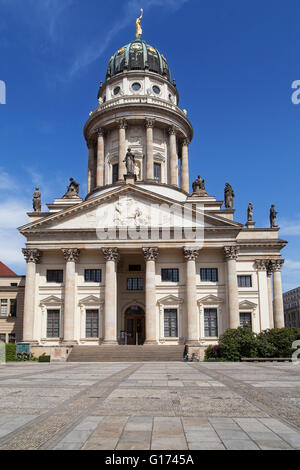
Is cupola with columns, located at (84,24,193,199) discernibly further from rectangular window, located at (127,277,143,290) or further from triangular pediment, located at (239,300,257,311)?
triangular pediment, located at (239,300,257,311)

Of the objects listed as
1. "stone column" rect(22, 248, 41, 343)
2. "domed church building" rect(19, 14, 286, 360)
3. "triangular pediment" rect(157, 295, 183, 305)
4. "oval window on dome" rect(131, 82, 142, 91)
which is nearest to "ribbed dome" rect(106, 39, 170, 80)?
"oval window on dome" rect(131, 82, 142, 91)

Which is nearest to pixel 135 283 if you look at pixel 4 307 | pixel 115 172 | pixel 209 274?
pixel 209 274

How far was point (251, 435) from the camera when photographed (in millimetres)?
7559

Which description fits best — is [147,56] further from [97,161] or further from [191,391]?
[191,391]

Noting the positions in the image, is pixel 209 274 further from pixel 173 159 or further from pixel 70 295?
pixel 173 159

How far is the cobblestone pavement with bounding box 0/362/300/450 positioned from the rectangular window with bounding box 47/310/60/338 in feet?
95.4

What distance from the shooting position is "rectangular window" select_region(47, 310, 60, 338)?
43.8m

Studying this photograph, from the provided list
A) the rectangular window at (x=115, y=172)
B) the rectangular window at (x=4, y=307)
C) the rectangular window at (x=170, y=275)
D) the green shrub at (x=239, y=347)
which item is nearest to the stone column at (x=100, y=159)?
the rectangular window at (x=115, y=172)

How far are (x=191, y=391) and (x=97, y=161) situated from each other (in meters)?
47.6

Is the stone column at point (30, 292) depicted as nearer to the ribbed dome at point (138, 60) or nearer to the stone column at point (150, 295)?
the stone column at point (150, 295)

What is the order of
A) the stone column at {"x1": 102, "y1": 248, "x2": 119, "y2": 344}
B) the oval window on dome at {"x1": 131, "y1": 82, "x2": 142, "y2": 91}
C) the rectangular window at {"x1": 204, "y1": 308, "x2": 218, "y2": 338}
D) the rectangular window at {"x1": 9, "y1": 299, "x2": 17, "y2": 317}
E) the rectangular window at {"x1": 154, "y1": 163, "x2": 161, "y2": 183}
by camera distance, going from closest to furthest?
1. the stone column at {"x1": 102, "y1": 248, "x2": 119, "y2": 344}
2. the rectangular window at {"x1": 204, "y1": 308, "x2": 218, "y2": 338}
3. the rectangular window at {"x1": 9, "y1": 299, "x2": 17, "y2": 317}
4. the rectangular window at {"x1": 154, "y1": 163, "x2": 161, "y2": 183}
5. the oval window on dome at {"x1": 131, "y1": 82, "x2": 142, "y2": 91}

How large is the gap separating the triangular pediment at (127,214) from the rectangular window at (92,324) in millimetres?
8967

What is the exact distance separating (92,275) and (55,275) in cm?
395

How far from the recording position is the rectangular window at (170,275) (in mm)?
44656
